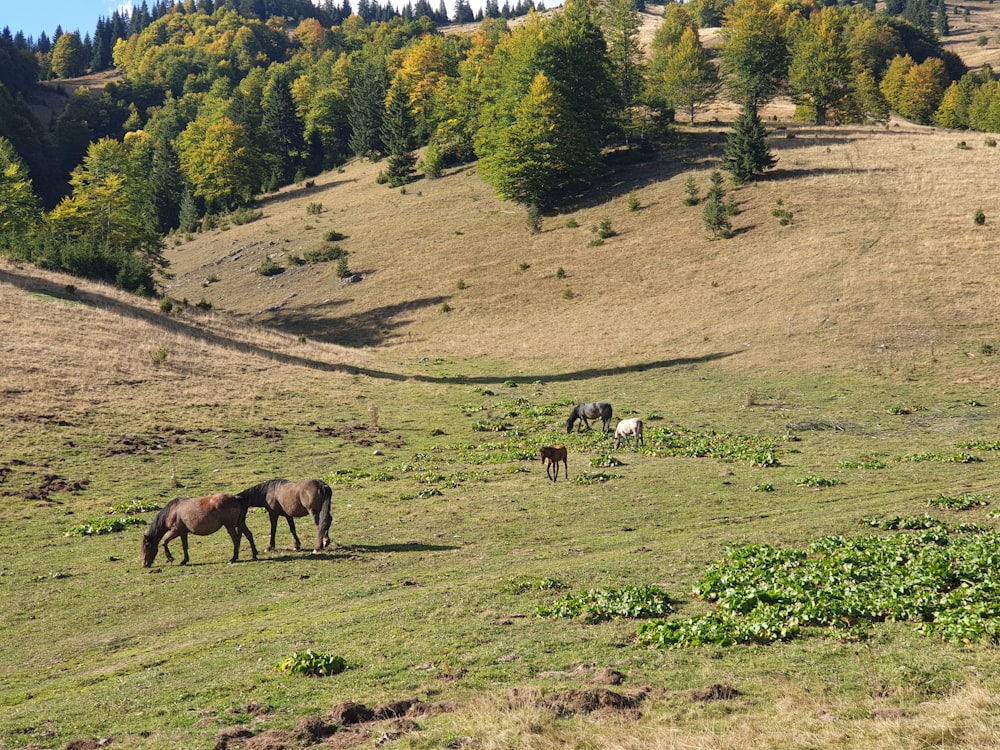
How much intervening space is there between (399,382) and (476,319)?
20757 millimetres

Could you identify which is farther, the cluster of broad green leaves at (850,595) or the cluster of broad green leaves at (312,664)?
the cluster of broad green leaves at (312,664)

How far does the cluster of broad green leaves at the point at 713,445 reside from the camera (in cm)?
3172

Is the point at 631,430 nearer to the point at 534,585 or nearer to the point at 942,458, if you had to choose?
the point at 942,458

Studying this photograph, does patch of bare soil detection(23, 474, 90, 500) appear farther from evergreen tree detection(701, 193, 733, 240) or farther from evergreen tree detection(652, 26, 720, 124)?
evergreen tree detection(652, 26, 720, 124)

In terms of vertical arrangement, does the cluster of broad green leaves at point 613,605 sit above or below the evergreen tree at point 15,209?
below

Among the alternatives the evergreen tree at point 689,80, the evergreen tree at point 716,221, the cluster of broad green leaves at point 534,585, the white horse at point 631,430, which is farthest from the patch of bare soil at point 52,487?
the evergreen tree at point 689,80

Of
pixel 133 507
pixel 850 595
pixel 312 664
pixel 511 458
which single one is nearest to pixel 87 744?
pixel 312 664

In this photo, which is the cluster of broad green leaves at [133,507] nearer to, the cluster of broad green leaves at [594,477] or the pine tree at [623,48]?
the cluster of broad green leaves at [594,477]

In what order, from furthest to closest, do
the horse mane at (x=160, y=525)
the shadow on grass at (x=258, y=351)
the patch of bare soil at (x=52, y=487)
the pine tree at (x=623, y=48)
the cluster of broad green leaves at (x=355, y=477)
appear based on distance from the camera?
the pine tree at (x=623, y=48), the shadow on grass at (x=258, y=351), the cluster of broad green leaves at (x=355, y=477), the patch of bare soil at (x=52, y=487), the horse mane at (x=160, y=525)

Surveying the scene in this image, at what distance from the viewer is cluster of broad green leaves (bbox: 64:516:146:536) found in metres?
24.2

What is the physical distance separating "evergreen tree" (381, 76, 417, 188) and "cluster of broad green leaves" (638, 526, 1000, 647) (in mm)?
105712

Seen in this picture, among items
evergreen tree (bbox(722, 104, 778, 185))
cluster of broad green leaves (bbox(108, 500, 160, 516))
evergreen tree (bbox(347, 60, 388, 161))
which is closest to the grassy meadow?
cluster of broad green leaves (bbox(108, 500, 160, 516))

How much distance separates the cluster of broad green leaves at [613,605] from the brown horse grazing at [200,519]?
10166mm

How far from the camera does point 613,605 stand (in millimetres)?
13898
